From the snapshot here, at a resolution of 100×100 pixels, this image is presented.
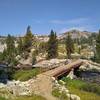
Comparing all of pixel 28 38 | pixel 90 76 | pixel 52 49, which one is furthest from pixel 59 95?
pixel 28 38

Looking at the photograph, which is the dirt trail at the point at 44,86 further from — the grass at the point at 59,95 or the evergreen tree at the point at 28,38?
the evergreen tree at the point at 28,38

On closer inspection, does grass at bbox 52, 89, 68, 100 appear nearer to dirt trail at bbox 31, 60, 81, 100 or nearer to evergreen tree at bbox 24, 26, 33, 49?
dirt trail at bbox 31, 60, 81, 100

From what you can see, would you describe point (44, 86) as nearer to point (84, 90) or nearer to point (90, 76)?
point (84, 90)

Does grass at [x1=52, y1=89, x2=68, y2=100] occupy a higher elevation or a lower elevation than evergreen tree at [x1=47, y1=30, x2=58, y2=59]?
lower

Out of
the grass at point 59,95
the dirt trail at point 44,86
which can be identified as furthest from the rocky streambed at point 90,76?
the grass at point 59,95

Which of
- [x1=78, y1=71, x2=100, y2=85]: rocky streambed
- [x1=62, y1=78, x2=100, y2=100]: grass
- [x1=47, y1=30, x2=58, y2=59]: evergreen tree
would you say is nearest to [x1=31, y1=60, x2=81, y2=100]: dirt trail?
[x1=62, y1=78, x2=100, y2=100]: grass

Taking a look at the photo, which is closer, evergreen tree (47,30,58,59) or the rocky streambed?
the rocky streambed

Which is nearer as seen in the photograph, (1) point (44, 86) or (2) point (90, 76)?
(1) point (44, 86)

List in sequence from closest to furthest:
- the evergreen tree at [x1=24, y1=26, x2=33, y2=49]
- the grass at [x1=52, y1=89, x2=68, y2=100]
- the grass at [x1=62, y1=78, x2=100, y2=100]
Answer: the grass at [x1=52, y1=89, x2=68, y2=100] → the grass at [x1=62, y1=78, x2=100, y2=100] → the evergreen tree at [x1=24, y1=26, x2=33, y2=49]

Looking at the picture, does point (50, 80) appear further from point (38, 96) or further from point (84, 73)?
point (84, 73)

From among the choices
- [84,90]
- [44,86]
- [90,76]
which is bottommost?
[84,90]

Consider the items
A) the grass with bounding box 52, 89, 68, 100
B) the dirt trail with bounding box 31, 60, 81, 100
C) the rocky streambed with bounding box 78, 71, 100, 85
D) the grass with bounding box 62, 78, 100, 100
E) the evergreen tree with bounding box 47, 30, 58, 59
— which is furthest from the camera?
the evergreen tree with bounding box 47, 30, 58, 59

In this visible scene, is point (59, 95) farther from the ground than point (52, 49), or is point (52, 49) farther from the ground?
point (52, 49)

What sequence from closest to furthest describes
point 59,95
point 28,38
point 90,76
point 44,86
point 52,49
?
point 59,95 < point 44,86 < point 90,76 < point 52,49 < point 28,38
